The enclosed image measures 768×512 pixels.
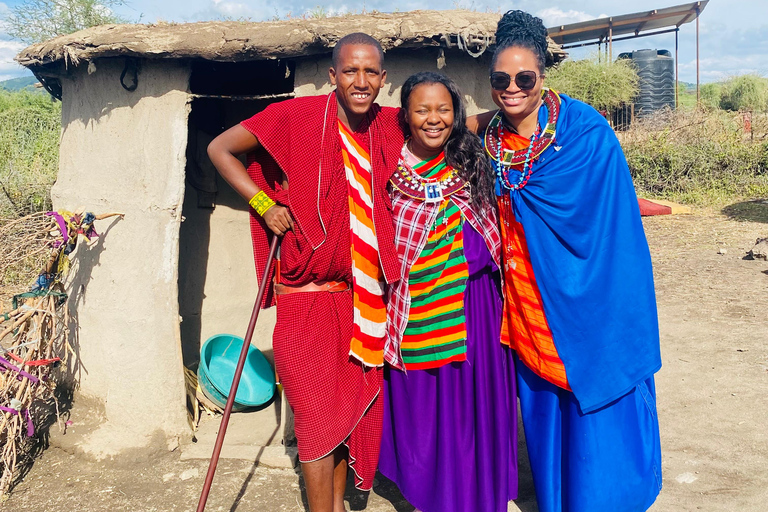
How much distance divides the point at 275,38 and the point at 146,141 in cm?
100

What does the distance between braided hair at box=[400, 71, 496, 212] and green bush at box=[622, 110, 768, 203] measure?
34.7 ft

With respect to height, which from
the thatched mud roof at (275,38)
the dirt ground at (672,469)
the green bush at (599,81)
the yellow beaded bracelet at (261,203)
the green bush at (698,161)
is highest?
the green bush at (599,81)

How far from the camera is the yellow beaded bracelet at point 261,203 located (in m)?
2.49

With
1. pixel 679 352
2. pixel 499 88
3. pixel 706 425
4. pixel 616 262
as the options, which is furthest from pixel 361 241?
pixel 679 352

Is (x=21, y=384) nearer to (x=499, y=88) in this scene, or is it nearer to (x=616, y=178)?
(x=499, y=88)

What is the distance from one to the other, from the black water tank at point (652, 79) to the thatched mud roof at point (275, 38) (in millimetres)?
14522

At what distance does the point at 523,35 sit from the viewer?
2.49m

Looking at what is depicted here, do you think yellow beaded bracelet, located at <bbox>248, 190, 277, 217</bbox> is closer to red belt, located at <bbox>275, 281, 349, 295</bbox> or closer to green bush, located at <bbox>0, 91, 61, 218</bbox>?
red belt, located at <bbox>275, 281, 349, 295</bbox>

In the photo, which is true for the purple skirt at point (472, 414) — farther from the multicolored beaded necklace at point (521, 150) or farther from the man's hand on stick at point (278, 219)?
the man's hand on stick at point (278, 219)

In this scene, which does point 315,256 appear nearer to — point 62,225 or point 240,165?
point 240,165

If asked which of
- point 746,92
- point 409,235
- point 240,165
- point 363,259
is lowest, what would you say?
point 363,259

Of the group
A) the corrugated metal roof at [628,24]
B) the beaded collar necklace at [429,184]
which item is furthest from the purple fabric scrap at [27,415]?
the corrugated metal roof at [628,24]

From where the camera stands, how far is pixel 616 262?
2.51 meters

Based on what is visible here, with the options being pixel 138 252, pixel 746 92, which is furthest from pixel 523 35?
pixel 746 92
